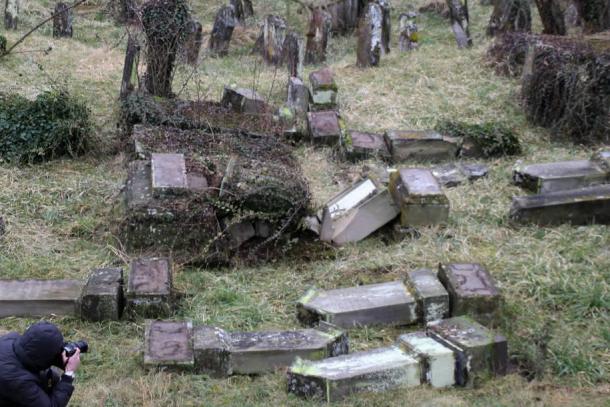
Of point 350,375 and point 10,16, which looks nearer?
point 350,375

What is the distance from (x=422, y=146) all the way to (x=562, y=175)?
A: 1.81 m

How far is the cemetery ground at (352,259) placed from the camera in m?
5.12

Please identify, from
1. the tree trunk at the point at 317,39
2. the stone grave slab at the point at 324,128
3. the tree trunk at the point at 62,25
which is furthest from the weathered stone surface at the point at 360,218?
the tree trunk at the point at 62,25

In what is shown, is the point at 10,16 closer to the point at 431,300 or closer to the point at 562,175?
the point at 562,175

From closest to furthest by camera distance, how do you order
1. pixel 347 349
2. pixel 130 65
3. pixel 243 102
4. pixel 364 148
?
pixel 347 349 < pixel 364 148 < pixel 243 102 < pixel 130 65

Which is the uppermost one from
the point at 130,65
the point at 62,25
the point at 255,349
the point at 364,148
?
the point at 62,25

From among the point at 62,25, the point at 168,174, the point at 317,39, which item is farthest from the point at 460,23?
the point at 168,174

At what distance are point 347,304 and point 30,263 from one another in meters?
2.82

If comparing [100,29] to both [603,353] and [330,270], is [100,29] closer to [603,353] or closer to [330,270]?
[330,270]

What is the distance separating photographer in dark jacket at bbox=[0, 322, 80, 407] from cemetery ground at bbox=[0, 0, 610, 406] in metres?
0.72

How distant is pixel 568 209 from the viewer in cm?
721

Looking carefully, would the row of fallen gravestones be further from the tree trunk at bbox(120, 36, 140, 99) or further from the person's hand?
the tree trunk at bbox(120, 36, 140, 99)

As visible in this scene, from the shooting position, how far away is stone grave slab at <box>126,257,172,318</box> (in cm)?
587

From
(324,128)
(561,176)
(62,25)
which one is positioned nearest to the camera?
(561,176)
